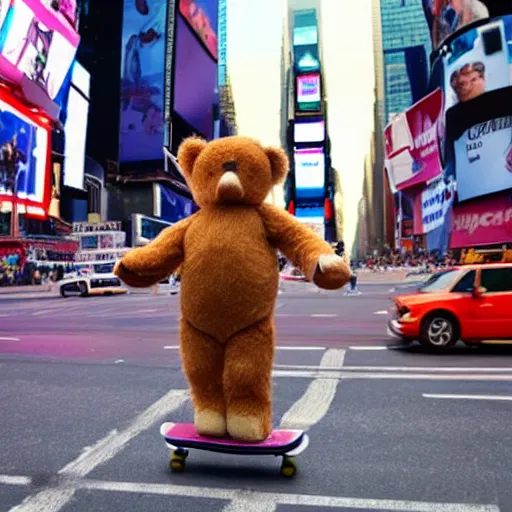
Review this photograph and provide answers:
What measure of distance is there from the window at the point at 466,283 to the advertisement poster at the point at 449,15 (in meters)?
53.8

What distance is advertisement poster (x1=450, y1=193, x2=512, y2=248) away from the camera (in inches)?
2132

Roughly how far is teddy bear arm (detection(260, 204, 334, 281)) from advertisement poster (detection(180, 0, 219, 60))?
70863mm

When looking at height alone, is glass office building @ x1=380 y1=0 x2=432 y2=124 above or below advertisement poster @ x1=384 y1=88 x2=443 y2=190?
above

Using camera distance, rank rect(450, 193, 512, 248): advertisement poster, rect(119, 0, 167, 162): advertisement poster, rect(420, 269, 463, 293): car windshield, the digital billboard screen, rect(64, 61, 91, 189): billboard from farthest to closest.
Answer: the digital billboard screen, rect(119, 0, 167, 162): advertisement poster, rect(450, 193, 512, 248): advertisement poster, rect(64, 61, 91, 189): billboard, rect(420, 269, 463, 293): car windshield

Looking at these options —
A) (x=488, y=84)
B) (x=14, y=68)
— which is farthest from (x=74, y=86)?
(x=488, y=84)

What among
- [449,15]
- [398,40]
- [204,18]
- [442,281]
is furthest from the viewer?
[398,40]

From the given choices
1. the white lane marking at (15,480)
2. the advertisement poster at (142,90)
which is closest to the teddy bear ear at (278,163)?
the white lane marking at (15,480)

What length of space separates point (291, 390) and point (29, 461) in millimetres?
2646

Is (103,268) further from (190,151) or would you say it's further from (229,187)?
(229,187)

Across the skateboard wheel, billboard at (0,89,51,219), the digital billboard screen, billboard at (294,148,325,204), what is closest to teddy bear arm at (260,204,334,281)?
the skateboard wheel

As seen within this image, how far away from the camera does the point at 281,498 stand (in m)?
2.87

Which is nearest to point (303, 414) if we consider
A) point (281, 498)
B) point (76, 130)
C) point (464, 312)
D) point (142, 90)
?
point (281, 498)

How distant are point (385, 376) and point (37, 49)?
44.2 meters

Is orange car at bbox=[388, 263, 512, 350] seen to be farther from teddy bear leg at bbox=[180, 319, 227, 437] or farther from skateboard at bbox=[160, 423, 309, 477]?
teddy bear leg at bbox=[180, 319, 227, 437]
